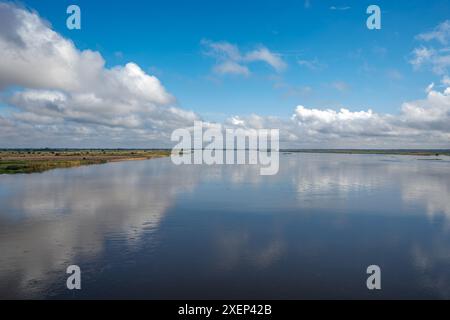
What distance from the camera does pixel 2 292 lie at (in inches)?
494

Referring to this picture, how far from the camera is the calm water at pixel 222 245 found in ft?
43.6

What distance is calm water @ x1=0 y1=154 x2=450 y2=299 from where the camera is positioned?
13297mm

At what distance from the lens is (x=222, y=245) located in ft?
61.5

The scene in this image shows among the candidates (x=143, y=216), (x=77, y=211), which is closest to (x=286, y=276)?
(x=143, y=216)

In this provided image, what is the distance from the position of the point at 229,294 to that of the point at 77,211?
746 inches

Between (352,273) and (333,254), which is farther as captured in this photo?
(333,254)

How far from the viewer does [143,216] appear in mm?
25734
